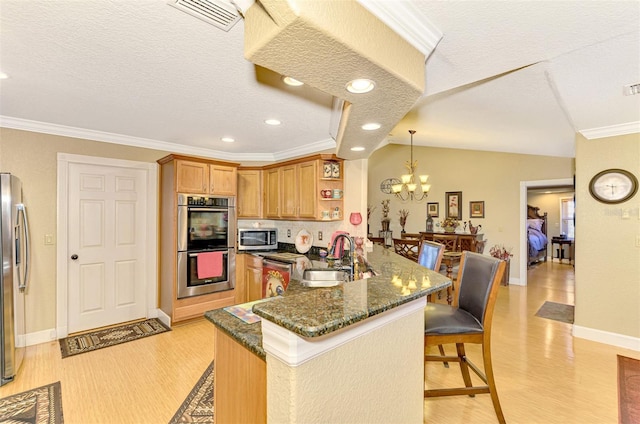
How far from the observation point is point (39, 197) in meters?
3.27

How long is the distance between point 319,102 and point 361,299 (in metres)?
1.99

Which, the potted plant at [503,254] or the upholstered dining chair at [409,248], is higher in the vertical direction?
the upholstered dining chair at [409,248]

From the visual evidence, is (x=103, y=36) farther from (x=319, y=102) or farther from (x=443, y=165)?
(x=443, y=165)

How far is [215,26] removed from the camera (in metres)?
1.55

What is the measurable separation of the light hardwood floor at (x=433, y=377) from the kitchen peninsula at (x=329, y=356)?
1.10 metres

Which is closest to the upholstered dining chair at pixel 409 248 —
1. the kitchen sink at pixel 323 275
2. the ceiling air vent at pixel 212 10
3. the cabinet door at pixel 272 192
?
the cabinet door at pixel 272 192

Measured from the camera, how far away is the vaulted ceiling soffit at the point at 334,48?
3.50ft

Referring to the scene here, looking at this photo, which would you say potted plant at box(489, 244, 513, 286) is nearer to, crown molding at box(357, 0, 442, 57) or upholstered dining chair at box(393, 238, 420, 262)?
upholstered dining chair at box(393, 238, 420, 262)

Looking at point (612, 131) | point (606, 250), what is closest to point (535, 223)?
point (606, 250)

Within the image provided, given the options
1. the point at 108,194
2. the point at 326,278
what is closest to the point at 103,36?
the point at 326,278

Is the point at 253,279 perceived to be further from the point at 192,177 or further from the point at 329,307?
the point at 329,307

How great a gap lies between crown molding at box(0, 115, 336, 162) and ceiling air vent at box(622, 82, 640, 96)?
8.93ft

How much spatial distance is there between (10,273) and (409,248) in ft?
16.2

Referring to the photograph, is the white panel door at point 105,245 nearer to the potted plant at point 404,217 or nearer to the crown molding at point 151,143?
the crown molding at point 151,143
